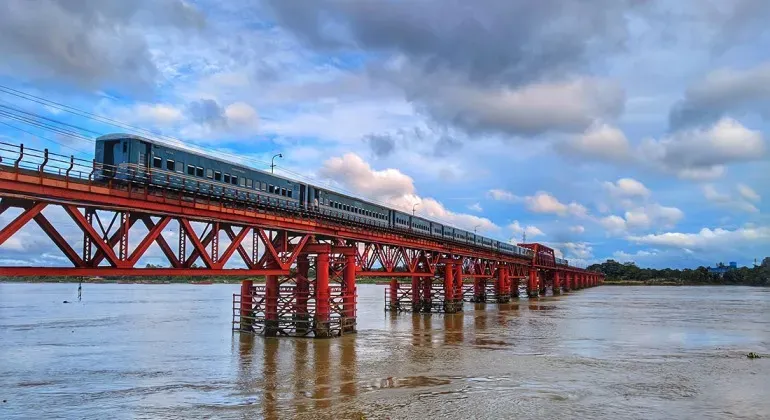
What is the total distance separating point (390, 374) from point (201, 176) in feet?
53.8

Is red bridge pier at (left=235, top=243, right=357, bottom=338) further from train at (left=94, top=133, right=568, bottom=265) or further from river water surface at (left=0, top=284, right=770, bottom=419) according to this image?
train at (left=94, top=133, right=568, bottom=265)

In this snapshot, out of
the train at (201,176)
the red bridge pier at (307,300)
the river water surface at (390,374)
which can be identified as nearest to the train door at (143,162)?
the train at (201,176)

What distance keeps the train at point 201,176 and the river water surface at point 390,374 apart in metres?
9.06

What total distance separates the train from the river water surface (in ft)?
29.7

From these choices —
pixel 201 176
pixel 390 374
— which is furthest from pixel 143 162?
pixel 390 374

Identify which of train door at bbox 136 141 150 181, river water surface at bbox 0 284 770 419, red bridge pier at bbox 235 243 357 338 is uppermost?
train door at bbox 136 141 150 181

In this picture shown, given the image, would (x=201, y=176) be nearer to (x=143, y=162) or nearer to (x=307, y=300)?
(x=143, y=162)

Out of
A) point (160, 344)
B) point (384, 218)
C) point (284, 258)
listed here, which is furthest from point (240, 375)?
point (384, 218)

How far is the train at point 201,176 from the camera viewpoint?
2959 cm

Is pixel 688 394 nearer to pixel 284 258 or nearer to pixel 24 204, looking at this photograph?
pixel 284 258

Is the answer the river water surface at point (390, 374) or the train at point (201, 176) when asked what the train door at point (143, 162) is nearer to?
the train at point (201, 176)

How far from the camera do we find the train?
29.6 meters

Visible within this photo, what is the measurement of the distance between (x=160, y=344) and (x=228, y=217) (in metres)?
11.9

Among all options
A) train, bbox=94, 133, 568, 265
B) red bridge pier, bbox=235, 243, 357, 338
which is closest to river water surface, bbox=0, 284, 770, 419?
red bridge pier, bbox=235, 243, 357, 338
